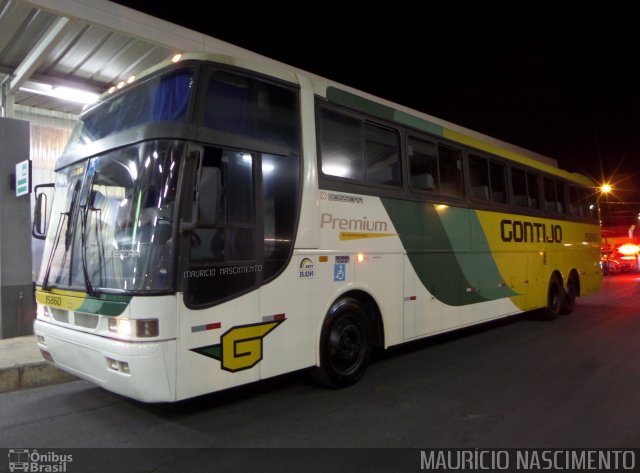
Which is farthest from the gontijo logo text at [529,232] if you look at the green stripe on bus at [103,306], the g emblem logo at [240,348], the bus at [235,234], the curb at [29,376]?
the curb at [29,376]

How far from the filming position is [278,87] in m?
5.04

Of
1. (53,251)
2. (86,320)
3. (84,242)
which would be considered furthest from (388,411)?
(53,251)

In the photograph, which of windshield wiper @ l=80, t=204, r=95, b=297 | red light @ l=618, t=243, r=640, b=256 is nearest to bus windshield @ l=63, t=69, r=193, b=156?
windshield wiper @ l=80, t=204, r=95, b=297

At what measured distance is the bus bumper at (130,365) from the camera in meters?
3.88

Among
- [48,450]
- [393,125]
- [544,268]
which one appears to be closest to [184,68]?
[393,125]

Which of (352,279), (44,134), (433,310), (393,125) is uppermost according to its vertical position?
(44,134)

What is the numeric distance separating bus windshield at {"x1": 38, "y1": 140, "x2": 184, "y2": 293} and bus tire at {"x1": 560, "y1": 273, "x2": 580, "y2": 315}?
33.4 feet

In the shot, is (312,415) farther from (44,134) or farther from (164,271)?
(44,134)

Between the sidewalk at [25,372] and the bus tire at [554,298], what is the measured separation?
373 inches

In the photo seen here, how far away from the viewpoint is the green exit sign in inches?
294

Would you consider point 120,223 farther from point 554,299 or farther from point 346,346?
point 554,299

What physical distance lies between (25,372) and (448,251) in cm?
599

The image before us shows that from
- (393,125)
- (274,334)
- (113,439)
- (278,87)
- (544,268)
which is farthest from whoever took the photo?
(544,268)

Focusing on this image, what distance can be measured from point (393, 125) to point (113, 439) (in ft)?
16.2
